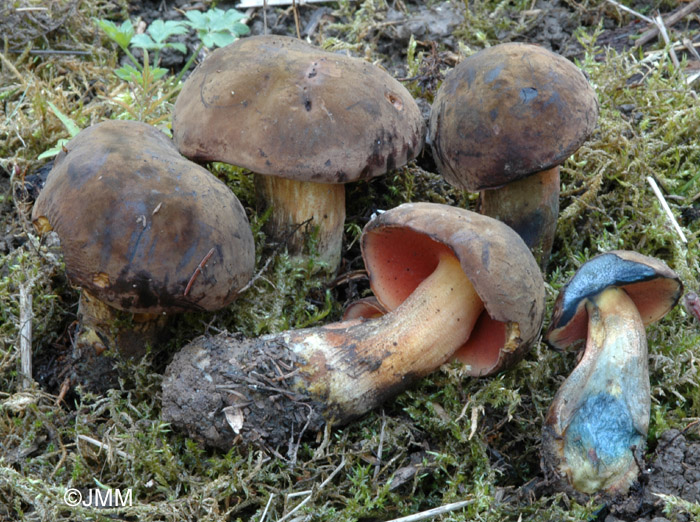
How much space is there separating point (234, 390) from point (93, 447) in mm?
531

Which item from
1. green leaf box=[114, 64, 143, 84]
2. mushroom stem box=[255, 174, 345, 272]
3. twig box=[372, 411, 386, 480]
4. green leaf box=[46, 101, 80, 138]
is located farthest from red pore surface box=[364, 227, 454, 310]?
green leaf box=[114, 64, 143, 84]

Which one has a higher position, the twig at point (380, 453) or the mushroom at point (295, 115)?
the mushroom at point (295, 115)

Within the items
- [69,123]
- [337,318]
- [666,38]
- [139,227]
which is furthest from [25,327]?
[666,38]

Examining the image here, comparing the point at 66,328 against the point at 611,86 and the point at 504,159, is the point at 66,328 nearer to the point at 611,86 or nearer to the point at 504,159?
the point at 504,159

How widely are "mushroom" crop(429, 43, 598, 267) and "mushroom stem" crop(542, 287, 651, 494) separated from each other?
63 cm

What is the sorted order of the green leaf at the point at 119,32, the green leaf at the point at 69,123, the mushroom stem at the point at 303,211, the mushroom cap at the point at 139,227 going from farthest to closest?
the green leaf at the point at 119,32
the green leaf at the point at 69,123
the mushroom stem at the point at 303,211
the mushroom cap at the point at 139,227

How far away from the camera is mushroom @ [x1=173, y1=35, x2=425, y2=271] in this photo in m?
2.20

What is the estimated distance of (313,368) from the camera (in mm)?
2146

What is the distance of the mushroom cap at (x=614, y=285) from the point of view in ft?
7.04

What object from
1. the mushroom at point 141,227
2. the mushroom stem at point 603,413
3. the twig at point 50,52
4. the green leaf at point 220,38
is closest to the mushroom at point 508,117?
the mushroom stem at point 603,413

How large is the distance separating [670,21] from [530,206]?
6.90 feet

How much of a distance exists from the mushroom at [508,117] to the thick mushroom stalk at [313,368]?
1.32 ft

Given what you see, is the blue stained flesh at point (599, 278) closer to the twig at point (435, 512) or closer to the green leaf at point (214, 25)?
the twig at point (435, 512)

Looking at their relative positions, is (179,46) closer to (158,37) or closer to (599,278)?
(158,37)
